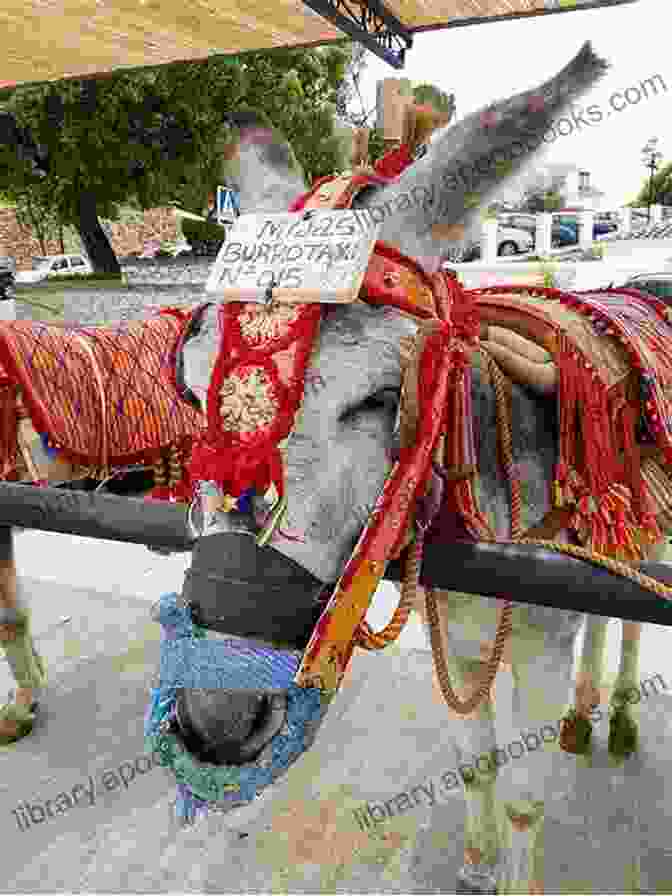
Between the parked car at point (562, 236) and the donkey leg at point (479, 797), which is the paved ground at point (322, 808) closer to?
the donkey leg at point (479, 797)

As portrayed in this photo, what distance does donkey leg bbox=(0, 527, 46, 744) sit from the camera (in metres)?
3.50

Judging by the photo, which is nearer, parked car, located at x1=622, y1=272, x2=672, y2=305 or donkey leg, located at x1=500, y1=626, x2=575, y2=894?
donkey leg, located at x1=500, y1=626, x2=575, y2=894

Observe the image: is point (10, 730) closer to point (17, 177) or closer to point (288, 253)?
point (288, 253)

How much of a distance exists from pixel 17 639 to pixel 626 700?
9.52 ft

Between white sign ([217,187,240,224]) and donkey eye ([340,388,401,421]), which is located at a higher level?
white sign ([217,187,240,224])

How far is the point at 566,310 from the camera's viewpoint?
2.13 m

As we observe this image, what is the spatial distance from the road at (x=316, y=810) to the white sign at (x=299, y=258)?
5.79 feet

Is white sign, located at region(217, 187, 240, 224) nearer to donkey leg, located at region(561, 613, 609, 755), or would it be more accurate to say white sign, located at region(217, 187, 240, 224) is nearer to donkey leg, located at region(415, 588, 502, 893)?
donkey leg, located at region(415, 588, 502, 893)

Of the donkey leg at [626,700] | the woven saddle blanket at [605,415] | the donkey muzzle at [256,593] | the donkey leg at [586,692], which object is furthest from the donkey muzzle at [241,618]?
the donkey leg at [626,700]

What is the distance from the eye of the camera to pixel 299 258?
140 cm

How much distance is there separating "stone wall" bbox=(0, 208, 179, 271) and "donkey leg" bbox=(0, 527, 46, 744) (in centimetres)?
3623

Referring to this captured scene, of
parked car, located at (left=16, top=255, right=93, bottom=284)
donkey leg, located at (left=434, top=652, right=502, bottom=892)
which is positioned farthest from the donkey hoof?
parked car, located at (left=16, top=255, right=93, bottom=284)

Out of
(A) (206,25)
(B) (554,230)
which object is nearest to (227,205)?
(A) (206,25)

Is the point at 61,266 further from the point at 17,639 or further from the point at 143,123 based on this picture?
the point at 17,639
